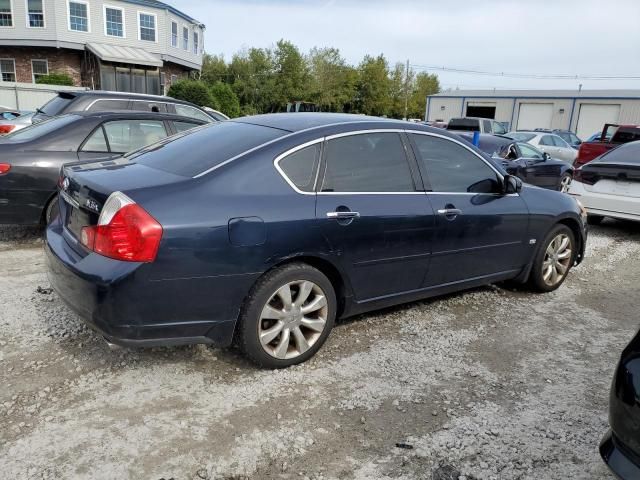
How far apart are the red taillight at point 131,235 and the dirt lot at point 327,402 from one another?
2.89 feet

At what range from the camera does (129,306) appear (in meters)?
2.88

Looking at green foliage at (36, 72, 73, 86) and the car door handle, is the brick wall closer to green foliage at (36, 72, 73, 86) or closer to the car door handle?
green foliage at (36, 72, 73, 86)

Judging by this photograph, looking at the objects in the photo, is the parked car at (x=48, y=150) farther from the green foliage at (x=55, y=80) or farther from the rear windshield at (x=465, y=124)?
the green foliage at (x=55, y=80)

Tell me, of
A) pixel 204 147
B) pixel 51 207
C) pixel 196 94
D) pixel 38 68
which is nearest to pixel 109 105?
pixel 51 207

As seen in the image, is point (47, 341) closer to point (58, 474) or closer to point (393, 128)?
point (58, 474)

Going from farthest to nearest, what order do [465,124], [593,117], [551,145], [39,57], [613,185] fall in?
[593,117], [39,57], [465,124], [551,145], [613,185]

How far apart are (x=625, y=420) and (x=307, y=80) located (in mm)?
47681

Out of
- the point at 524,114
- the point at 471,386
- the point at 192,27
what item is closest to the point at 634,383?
the point at 471,386

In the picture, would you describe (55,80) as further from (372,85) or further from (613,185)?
(372,85)

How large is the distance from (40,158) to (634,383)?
18.4ft

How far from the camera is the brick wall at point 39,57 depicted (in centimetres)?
2931

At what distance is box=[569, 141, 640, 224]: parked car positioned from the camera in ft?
25.1

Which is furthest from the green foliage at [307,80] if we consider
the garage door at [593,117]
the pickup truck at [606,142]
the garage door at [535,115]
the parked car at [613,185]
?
the parked car at [613,185]

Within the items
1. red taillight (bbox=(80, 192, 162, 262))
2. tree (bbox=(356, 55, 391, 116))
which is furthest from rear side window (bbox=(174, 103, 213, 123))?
tree (bbox=(356, 55, 391, 116))
